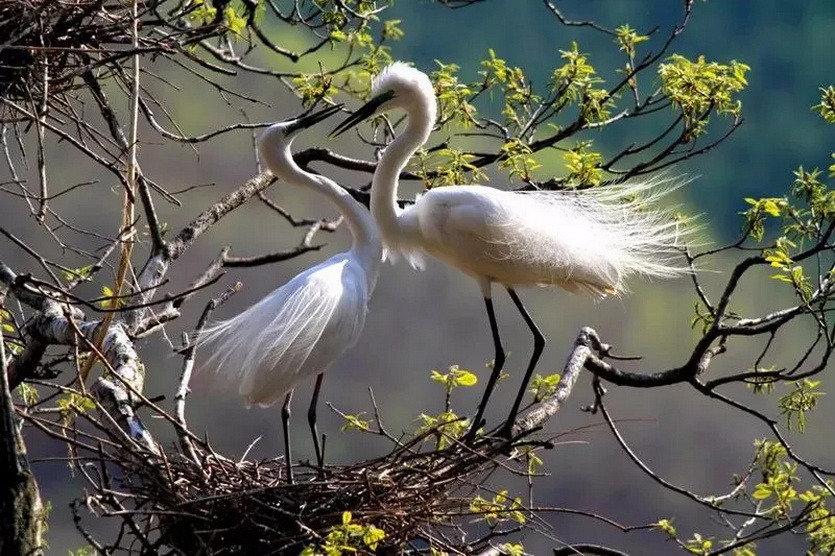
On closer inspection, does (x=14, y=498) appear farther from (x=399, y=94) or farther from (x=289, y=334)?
(x=399, y=94)

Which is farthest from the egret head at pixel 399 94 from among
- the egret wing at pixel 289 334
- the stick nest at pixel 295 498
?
the stick nest at pixel 295 498

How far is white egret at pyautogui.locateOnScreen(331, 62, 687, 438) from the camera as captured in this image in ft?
11.9

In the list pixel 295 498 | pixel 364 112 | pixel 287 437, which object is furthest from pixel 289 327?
pixel 364 112

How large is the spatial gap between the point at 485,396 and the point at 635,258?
0.68 metres

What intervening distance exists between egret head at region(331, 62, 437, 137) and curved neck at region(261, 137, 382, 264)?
178mm

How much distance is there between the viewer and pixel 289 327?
3.50 meters

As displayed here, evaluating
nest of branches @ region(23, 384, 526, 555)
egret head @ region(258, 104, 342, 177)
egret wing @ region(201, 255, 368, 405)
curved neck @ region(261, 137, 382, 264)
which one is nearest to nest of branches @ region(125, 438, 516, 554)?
nest of branches @ region(23, 384, 526, 555)

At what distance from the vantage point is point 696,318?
3559 millimetres

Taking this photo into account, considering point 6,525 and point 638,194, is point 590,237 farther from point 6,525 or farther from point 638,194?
point 6,525

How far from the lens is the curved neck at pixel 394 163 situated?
381cm

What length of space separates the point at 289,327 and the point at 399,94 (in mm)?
895

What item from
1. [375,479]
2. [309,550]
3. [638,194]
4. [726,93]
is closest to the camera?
[309,550]

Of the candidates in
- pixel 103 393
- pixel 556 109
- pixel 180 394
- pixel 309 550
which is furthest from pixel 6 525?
pixel 556 109

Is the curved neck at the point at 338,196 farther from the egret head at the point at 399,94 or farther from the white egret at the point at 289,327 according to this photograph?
the egret head at the point at 399,94
